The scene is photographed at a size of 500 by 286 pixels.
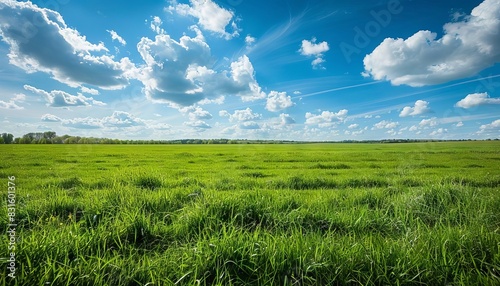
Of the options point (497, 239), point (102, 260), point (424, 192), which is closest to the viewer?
point (102, 260)

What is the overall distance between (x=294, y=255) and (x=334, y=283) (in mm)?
528

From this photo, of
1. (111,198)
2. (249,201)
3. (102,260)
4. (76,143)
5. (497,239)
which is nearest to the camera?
(102,260)

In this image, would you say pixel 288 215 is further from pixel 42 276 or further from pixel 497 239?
pixel 42 276

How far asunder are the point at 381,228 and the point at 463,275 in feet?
5.62

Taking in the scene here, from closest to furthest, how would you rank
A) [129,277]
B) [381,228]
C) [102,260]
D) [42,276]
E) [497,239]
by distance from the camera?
1. [42,276]
2. [129,277]
3. [102,260]
4. [497,239]
5. [381,228]

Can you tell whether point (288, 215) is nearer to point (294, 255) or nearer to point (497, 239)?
point (294, 255)

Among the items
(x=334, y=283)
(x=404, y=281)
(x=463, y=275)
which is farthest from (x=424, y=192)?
(x=334, y=283)

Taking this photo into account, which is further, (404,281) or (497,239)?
(497,239)

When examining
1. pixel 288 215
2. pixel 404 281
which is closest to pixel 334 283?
pixel 404 281

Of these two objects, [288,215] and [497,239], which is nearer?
[497,239]

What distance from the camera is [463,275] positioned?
2.85m

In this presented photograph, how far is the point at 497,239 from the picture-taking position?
3508 millimetres

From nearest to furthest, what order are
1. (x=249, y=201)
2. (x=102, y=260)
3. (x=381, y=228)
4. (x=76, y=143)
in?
(x=102, y=260) < (x=381, y=228) < (x=249, y=201) < (x=76, y=143)

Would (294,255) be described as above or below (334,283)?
above
